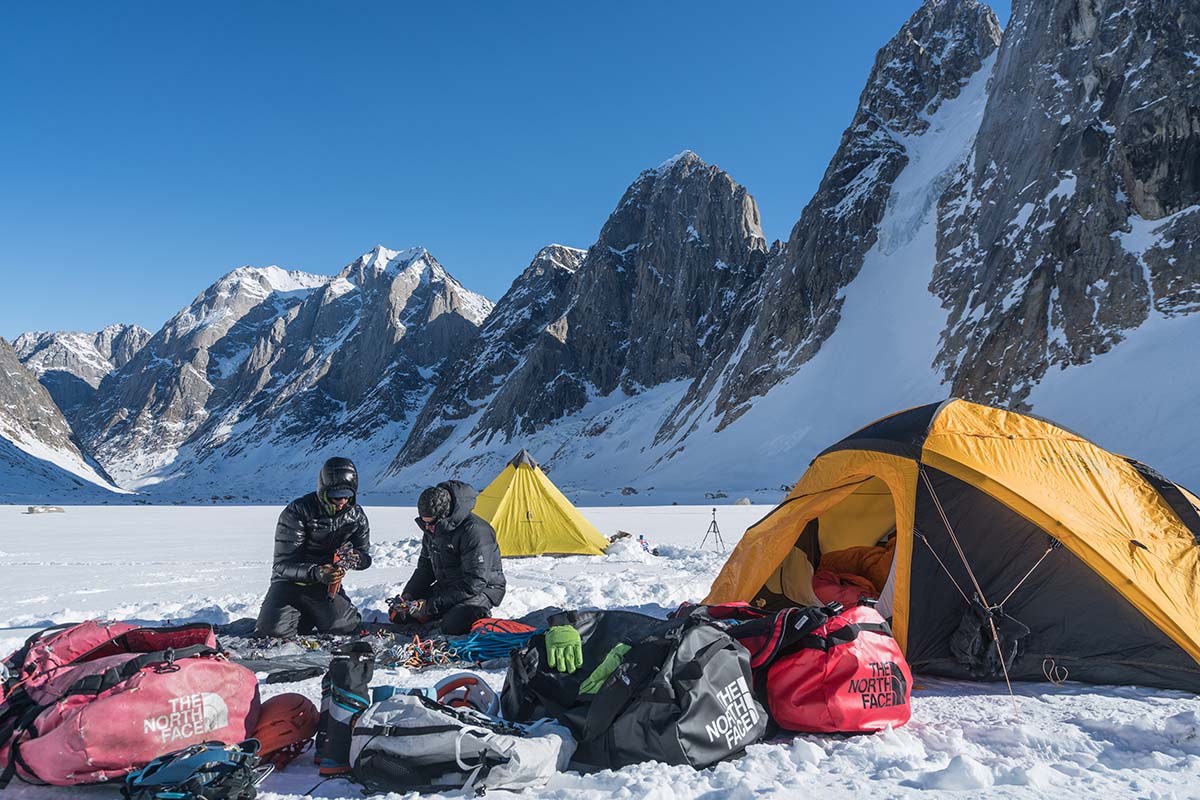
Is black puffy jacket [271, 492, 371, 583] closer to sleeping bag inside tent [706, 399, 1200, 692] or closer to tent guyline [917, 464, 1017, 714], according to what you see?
sleeping bag inside tent [706, 399, 1200, 692]

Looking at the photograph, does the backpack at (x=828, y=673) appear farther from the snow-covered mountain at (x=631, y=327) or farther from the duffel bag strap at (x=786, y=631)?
the snow-covered mountain at (x=631, y=327)

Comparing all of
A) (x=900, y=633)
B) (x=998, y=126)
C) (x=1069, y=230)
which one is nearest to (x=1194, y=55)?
(x=1069, y=230)

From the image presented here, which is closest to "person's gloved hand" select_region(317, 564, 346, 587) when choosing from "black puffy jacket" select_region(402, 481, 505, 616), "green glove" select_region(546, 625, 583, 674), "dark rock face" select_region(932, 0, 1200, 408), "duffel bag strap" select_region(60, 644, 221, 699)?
"black puffy jacket" select_region(402, 481, 505, 616)

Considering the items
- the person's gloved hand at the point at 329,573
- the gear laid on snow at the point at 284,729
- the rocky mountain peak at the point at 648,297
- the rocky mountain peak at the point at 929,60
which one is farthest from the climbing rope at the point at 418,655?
the rocky mountain peak at the point at 648,297

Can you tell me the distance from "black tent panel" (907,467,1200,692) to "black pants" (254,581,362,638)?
16.2 feet

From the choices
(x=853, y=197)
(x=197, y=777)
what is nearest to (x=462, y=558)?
(x=197, y=777)

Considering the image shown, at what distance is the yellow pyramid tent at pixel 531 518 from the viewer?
13219 mm

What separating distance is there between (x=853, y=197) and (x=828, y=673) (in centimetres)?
6492

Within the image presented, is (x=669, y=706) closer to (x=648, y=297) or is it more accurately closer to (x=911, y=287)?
(x=911, y=287)

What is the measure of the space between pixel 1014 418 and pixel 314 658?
6.03 meters

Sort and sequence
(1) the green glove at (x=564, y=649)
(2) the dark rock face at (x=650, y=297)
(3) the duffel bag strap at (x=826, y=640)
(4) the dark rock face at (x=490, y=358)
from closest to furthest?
(3) the duffel bag strap at (x=826, y=640), (1) the green glove at (x=564, y=649), (2) the dark rock face at (x=650, y=297), (4) the dark rock face at (x=490, y=358)

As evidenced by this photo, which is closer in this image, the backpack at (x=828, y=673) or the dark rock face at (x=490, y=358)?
the backpack at (x=828, y=673)

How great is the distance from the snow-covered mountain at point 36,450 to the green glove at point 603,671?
84.5m

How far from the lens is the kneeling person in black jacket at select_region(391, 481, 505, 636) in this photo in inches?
243
